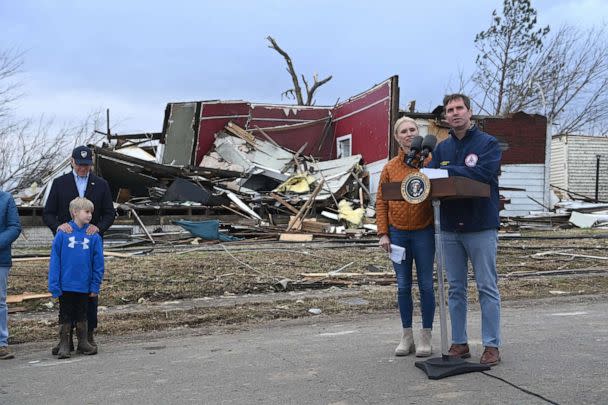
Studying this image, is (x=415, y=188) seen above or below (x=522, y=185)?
below

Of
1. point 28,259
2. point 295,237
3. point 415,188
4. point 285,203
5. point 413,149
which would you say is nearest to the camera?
point 415,188

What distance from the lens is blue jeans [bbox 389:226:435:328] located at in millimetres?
5262

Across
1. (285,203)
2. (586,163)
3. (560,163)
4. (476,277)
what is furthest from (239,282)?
(586,163)

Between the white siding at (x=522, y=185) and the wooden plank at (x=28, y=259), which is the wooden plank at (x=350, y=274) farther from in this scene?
the white siding at (x=522, y=185)

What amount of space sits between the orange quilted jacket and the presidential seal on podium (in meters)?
0.21

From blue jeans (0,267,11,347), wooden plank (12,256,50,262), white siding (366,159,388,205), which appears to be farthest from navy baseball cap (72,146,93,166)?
white siding (366,159,388,205)

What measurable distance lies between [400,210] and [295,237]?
39.0 ft

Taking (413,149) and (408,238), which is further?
(408,238)

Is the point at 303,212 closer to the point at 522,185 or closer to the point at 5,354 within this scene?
the point at 522,185

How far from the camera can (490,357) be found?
16.1 feet

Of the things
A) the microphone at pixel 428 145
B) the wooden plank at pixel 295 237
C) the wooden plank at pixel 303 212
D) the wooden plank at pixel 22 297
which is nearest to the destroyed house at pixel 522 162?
the wooden plank at pixel 303 212

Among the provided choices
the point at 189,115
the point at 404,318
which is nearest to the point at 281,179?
the point at 189,115

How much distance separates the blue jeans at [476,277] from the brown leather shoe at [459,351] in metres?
0.04

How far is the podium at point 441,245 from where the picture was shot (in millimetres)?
4660
